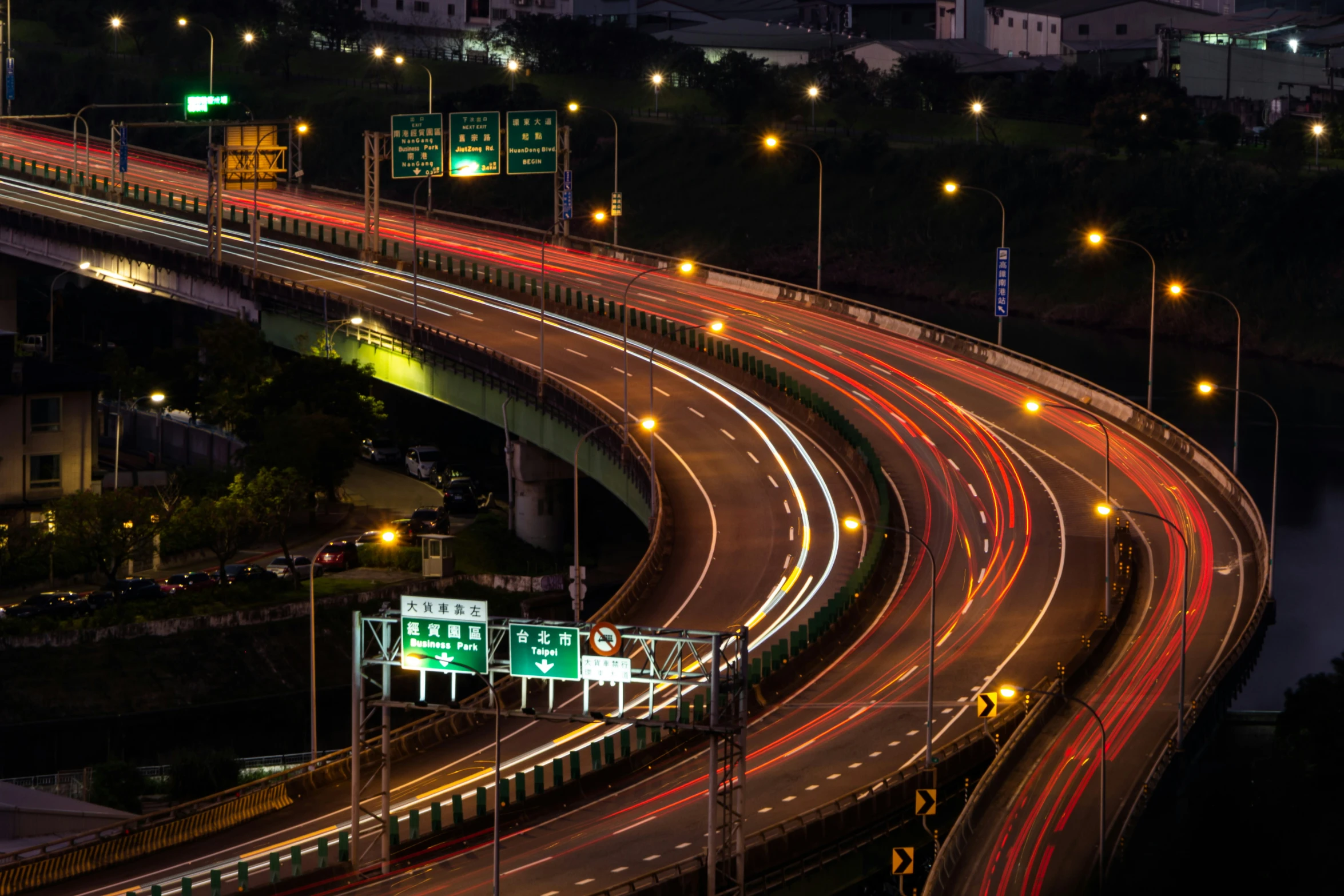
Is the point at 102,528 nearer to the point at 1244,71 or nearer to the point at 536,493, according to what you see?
the point at 536,493

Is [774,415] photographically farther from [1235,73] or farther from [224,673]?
[1235,73]

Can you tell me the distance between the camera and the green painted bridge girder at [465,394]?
89.3 meters

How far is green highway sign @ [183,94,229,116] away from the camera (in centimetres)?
11250

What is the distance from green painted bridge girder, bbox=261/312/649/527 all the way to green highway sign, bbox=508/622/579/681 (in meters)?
32.0

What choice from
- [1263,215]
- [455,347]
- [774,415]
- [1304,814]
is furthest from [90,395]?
[1263,215]

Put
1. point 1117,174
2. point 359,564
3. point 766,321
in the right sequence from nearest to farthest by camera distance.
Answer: point 359,564, point 766,321, point 1117,174

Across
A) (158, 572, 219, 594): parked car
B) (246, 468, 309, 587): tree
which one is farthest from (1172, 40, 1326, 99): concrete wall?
(158, 572, 219, 594): parked car

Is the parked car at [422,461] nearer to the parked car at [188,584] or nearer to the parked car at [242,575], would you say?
the parked car at [242,575]

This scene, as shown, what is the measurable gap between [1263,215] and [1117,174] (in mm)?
13960

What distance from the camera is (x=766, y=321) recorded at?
357 ft

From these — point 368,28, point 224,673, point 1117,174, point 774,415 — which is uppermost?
point 368,28

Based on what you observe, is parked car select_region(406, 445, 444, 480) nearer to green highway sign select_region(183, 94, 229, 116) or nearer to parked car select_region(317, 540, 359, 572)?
parked car select_region(317, 540, 359, 572)

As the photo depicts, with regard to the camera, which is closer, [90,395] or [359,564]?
[359,564]

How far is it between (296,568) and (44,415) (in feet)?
53.2
